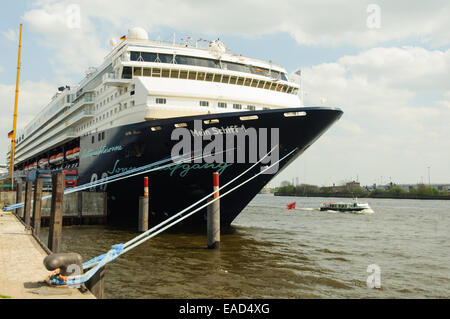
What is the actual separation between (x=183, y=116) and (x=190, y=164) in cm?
230

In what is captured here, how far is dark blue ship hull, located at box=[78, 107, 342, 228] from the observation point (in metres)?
15.4

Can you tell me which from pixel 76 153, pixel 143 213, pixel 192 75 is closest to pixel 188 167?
pixel 143 213

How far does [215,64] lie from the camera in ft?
64.6

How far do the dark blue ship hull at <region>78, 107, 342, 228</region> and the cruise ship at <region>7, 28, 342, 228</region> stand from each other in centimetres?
4

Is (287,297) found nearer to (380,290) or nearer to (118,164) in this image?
(380,290)

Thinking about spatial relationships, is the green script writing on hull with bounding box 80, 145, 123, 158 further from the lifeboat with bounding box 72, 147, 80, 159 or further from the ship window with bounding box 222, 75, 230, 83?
the ship window with bounding box 222, 75, 230, 83

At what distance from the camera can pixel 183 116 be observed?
1670 cm

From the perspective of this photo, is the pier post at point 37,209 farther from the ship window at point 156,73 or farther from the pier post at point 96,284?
the pier post at point 96,284

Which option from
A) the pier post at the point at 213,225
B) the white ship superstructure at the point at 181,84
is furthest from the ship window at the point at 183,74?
the pier post at the point at 213,225

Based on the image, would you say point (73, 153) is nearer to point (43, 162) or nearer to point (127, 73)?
point (127, 73)

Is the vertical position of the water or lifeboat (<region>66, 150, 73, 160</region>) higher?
lifeboat (<region>66, 150, 73, 160</region>)

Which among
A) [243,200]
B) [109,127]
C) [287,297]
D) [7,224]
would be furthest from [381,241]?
[7,224]

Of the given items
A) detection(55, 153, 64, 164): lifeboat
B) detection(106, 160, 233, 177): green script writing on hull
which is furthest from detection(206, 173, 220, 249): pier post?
detection(55, 153, 64, 164): lifeboat
